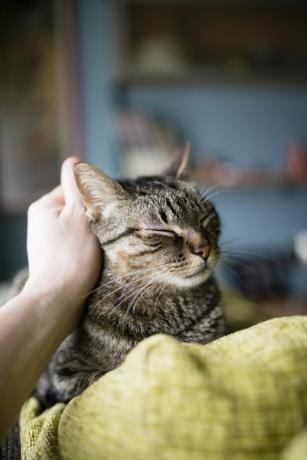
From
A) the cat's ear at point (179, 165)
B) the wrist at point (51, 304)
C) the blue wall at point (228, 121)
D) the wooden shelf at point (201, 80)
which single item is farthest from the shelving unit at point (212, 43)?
the wrist at point (51, 304)

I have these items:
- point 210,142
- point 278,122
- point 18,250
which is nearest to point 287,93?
point 278,122

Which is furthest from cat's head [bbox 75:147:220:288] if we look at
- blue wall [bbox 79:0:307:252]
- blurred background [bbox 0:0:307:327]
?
blue wall [bbox 79:0:307:252]

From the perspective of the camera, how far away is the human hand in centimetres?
83

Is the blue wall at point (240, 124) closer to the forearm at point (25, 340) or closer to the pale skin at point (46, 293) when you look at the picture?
the pale skin at point (46, 293)

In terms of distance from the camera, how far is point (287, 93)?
120 inches

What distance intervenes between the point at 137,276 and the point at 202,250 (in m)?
0.14

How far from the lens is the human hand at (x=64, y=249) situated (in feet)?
2.72

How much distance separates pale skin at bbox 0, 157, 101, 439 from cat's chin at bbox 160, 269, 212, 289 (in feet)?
0.46

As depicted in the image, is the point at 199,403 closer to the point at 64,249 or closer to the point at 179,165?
the point at 64,249

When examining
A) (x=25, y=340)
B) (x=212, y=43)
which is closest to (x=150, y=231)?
(x=25, y=340)

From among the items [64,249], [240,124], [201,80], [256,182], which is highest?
[201,80]

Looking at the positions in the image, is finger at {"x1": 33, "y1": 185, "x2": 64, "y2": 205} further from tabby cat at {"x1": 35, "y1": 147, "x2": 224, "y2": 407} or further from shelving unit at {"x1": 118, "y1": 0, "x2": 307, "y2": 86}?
shelving unit at {"x1": 118, "y1": 0, "x2": 307, "y2": 86}

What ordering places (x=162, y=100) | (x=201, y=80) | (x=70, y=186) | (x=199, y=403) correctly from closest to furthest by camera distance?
(x=199, y=403)
(x=70, y=186)
(x=201, y=80)
(x=162, y=100)

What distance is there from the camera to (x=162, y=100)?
3.00 m
